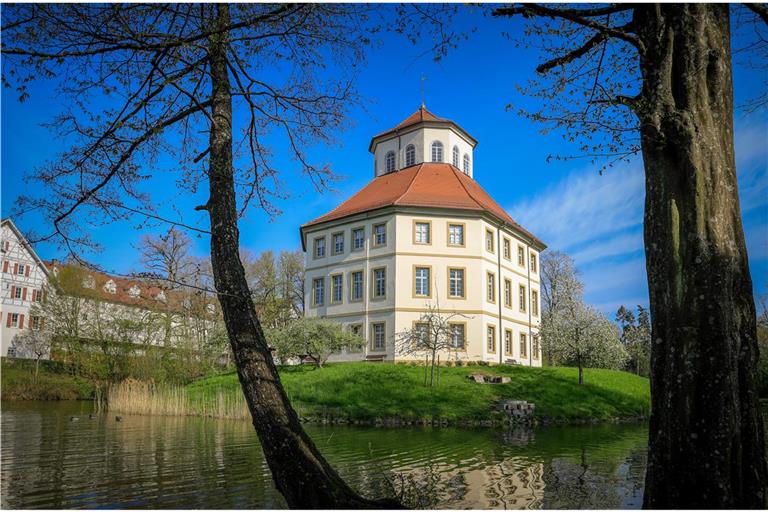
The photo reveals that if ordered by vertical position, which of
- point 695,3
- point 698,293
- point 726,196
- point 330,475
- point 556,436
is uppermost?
point 695,3

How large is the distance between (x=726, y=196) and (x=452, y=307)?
27.3 m

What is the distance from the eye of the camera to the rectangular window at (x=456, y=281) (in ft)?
105

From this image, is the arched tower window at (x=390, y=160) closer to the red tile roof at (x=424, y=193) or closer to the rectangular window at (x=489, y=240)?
the red tile roof at (x=424, y=193)

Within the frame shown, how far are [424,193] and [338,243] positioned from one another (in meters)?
6.05

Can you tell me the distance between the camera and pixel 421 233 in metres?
32.7

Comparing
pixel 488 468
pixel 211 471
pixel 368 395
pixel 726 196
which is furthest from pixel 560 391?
pixel 726 196

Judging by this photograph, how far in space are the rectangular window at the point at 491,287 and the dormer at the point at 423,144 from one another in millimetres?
8322

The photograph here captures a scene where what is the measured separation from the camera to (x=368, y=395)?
21547 millimetres

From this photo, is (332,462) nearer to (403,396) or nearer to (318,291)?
(403,396)

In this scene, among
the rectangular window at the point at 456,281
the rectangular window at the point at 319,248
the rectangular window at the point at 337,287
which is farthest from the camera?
the rectangular window at the point at 319,248

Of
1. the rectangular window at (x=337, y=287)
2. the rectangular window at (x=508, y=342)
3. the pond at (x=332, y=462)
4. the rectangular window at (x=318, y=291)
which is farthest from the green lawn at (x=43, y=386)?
the rectangular window at (x=508, y=342)

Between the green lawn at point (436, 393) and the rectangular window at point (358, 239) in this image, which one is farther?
the rectangular window at point (358, 239)

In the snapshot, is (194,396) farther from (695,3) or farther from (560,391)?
(695,3)

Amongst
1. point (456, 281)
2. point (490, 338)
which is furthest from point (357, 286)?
point (490, 338)
